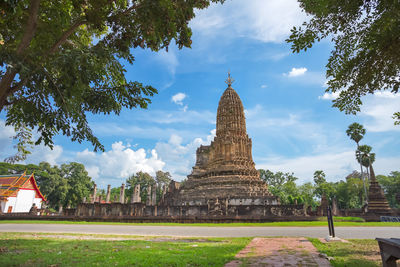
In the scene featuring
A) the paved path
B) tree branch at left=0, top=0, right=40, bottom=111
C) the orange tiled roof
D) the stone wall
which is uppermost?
tree branch at left=0, top=0, right=40, bottom=111

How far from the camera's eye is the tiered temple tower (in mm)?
28975

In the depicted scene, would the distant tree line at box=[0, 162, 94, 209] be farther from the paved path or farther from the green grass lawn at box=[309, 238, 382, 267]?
the green grass lawn at box=[309, 238, 382, 267]

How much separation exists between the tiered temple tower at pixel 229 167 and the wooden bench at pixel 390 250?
2356 centimetres

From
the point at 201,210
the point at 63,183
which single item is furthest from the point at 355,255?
the point at 63,183

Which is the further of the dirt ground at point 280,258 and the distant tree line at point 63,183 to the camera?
the distant tree line at point 63,183

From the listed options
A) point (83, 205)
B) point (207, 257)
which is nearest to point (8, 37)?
point (207, 257)

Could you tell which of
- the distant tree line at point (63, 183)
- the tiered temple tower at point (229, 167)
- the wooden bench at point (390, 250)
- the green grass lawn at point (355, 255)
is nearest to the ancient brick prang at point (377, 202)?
the tiered temple tower at point (229, 167)

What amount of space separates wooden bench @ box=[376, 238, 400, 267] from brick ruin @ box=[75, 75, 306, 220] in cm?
1685

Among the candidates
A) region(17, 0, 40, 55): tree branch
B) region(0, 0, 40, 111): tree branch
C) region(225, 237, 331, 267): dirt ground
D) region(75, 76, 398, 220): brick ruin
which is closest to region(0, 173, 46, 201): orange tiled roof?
region(75, 76, 398, 220): brick ruin

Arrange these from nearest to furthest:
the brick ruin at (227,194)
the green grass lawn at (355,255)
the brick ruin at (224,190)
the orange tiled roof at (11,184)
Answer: the green grass lawn at (355,255) < the brick ruin at (227,194) < the brick ruin at (224,190) < the orange tiled roof at (11,184)

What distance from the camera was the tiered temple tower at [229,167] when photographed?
29.0 metres

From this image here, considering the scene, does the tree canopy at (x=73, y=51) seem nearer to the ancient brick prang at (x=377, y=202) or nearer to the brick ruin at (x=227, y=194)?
the brick ruin at (x=227, y=194)

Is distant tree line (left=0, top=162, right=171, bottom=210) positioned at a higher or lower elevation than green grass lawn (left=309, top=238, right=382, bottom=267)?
higher

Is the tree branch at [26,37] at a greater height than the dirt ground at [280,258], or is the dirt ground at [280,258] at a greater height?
the tree branch at [26,37]
